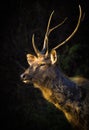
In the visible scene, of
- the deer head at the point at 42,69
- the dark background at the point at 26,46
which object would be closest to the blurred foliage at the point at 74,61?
the dark background at the point at 26,46

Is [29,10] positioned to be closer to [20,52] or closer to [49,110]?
[20,52]

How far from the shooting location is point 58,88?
5.06 metres

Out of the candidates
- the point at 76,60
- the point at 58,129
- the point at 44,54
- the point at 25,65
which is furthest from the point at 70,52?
the point at 44,54

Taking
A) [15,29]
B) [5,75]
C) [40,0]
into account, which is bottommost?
[5,75]

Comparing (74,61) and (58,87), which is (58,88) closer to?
(58,87)

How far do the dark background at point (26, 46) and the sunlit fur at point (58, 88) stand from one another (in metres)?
2.54

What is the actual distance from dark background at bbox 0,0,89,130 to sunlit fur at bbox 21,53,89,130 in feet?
8.32

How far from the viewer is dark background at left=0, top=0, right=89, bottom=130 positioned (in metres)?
7.82

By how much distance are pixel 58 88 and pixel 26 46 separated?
3.36m

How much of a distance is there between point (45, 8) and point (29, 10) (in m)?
0.39

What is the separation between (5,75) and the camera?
823 centimetres

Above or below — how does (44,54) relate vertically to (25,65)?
below

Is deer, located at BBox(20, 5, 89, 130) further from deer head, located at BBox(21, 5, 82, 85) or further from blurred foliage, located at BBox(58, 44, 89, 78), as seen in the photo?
blurred foliage, located at BBox(58, 44, 89, 78)

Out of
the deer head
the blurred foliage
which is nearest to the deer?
the deer head
